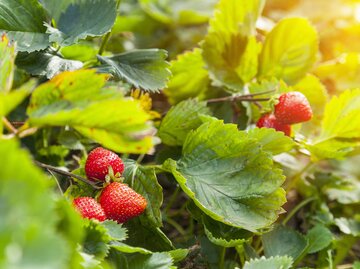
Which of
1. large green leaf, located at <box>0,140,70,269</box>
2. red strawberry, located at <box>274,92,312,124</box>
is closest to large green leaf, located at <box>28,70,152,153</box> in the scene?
large green leaf, located at <box>0,140,70,269</box>

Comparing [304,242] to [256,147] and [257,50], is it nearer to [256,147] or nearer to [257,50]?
[256,147]

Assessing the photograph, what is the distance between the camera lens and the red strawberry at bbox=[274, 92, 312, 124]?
1251mm

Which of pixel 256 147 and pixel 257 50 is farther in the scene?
pixel 257 50

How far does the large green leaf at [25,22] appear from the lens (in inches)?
45.1

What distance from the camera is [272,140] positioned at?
1177mm

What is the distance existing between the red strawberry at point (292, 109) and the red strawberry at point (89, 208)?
466 mm

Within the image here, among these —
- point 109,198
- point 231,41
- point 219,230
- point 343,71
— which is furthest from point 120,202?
point 343,71

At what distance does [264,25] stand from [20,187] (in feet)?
4.49

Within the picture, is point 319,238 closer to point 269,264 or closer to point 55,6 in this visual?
point 269,264

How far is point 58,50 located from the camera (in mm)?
1204

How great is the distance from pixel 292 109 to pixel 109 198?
444 mm

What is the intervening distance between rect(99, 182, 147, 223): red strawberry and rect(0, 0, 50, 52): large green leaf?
1.00 ft

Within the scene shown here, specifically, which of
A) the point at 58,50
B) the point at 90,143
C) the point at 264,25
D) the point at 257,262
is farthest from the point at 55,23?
the point at 264,25

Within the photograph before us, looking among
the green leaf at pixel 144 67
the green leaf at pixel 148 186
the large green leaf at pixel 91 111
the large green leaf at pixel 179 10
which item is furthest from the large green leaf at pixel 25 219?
the large green leaf at pixel 179 10
